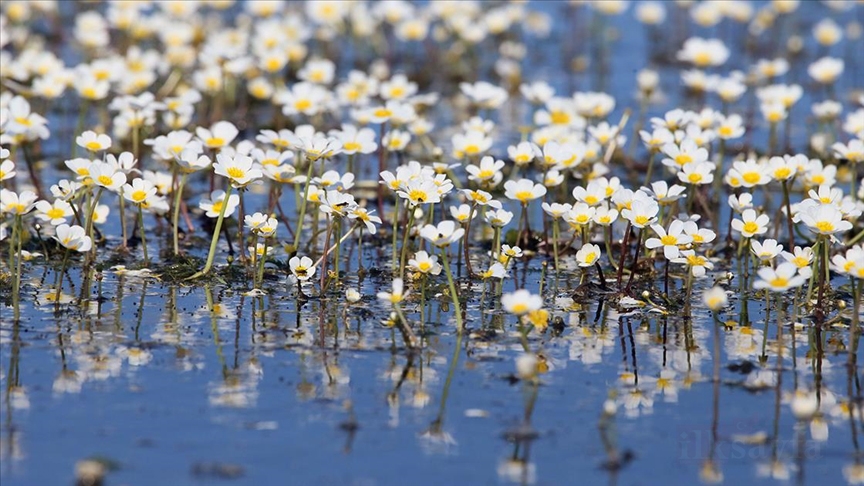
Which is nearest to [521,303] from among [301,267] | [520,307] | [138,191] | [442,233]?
[520,307]

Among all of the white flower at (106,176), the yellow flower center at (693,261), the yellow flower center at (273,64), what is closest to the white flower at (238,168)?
the white flower at (106,176)

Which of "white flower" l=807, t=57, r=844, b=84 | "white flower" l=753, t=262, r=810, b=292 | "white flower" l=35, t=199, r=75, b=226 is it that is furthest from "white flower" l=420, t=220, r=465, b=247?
"white flower" l=807, t=57, r=844, b=84

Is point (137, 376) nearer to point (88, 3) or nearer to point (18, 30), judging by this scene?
point (18, 30)

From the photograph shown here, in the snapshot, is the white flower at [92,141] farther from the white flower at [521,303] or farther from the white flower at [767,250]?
the white flower at [767,250]

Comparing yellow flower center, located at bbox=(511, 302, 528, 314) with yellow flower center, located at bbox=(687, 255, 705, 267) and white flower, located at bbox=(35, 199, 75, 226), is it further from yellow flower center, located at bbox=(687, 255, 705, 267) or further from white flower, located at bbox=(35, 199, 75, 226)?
white flower, located at bbox=(35, 199, 75, 226)

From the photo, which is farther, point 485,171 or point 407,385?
point 485,171

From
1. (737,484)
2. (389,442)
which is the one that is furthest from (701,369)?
(389,442)

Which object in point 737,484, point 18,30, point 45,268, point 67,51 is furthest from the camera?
point 67,51

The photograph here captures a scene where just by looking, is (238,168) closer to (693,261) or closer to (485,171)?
(485,171)
